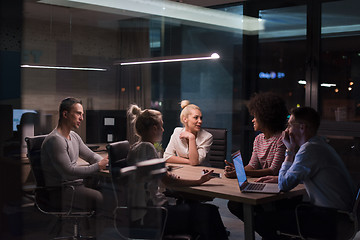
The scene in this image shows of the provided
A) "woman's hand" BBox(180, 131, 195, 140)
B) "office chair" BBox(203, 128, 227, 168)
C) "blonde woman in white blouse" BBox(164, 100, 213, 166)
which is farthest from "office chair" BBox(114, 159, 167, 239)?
"office chair" BBox(203, 128, 227, 168)

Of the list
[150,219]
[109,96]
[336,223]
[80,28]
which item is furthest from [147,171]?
[336,223]

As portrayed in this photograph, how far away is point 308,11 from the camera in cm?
520

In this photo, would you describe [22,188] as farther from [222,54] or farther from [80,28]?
[222,54]

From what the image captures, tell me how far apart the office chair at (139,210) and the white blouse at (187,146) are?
135 centimetres

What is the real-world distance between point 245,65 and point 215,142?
5.19ft

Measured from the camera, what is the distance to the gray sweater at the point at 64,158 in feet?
8.94

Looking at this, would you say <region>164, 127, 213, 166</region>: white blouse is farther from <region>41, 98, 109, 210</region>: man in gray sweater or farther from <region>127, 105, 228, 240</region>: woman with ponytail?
<region>41, 98, 109, 210</region>: man in gray sweater

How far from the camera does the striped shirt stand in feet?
11.2

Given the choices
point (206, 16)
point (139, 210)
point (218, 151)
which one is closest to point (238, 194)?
point (139, 210)

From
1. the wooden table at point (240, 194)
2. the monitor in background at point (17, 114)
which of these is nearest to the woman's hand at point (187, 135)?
the wooden table at point (240, 194)

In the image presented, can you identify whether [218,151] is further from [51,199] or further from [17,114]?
[17,114]

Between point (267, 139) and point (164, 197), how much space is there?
1.14 m

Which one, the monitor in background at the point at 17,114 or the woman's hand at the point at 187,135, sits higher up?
the monitor in background at the point at 17,114

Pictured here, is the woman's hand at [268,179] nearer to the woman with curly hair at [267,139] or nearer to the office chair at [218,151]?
the woman with curly hair at [267,139]
